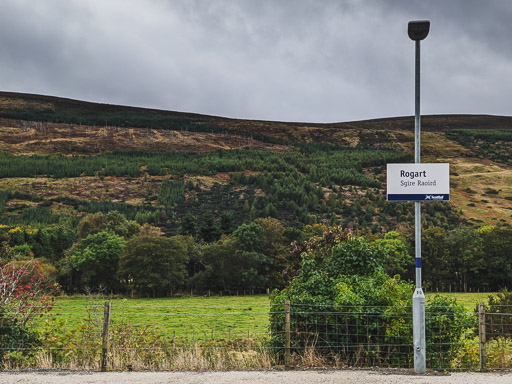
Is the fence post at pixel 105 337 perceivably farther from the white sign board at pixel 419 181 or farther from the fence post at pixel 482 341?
the fence post at pixel 482 341

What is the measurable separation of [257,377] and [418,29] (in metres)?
8.39

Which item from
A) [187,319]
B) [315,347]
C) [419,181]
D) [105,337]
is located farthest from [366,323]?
[187,319]

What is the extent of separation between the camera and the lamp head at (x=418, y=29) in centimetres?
1123

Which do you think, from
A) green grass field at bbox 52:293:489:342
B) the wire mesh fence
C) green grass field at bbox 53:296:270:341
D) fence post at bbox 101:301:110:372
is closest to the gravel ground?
fence post at bbox 101:301:110:372

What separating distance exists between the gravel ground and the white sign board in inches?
152

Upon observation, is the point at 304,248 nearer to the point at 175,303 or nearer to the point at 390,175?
the point at 390,175

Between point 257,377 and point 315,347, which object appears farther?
point 315,347

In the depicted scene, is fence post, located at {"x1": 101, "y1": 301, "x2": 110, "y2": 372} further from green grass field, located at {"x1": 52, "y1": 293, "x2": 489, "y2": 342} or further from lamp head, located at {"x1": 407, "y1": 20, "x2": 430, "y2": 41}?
lamp head, located at {"x1": 407, "y1": 20, "x2": 430, "y2": 41}

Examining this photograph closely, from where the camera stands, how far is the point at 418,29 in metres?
11.4

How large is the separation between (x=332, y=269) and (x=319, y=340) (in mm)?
3355

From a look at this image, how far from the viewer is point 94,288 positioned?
82.8m

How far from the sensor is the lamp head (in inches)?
442

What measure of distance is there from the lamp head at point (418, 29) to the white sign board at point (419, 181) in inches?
114

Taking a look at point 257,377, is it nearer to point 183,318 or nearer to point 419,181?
point 419,181
